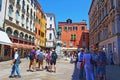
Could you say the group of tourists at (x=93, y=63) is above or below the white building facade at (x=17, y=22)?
below

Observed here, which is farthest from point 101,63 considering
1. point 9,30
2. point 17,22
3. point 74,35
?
point 74,35

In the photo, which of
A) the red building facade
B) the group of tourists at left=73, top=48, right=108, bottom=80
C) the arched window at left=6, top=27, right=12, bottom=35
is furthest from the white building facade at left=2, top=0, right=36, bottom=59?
the red building facade

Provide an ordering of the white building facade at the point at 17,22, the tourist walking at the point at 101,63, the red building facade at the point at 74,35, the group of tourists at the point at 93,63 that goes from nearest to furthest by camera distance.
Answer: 1. the group of tourists at the point at 93,63
2. the tourist walking at the point at 101,63
3. the white building facade at the point at 17,22
4. the red building facade at the point at 74,35

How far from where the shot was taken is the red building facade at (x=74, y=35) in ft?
197

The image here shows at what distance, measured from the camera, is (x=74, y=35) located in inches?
2381

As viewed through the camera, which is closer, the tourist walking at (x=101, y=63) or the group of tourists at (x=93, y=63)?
the group of tourists at (x=93, y=63)

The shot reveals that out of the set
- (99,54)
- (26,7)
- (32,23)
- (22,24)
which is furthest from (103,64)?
(32,23)

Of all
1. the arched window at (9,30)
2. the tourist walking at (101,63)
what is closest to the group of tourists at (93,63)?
the tourist walking at (101,63)

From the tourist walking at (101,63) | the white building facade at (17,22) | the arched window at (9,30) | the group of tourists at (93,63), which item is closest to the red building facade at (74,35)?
the white building facade at (17,22)

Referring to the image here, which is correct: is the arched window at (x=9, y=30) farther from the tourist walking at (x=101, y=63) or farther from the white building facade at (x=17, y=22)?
the tourist walking at (x=101, y=63)

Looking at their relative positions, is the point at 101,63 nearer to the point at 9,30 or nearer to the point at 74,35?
the point at 9,30

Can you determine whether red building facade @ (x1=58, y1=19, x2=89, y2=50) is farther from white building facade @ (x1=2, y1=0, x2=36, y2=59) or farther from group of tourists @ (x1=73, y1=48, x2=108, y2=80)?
group of tourists @ (x1=73, y1=48, x2=108, y2=80)

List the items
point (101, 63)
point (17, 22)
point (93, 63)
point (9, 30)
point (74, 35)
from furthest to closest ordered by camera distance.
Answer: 1. point (74, 35)
2. point (17, 22)
3. point (9, 30)
4. point (101, 63)
5. point (93, 63)

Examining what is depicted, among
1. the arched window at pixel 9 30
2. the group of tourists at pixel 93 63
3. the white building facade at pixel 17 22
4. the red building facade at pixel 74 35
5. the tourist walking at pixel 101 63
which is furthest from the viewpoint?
the red building facade at pixel 74 35
